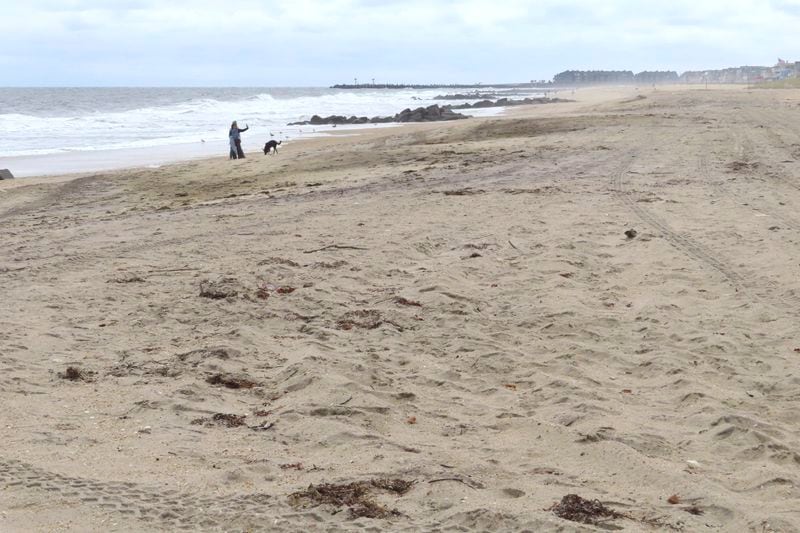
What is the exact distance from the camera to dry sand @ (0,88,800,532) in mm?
3531

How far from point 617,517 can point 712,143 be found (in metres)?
14.0

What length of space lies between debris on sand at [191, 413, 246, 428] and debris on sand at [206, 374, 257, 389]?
18.1 inches

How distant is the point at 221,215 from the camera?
418 inches

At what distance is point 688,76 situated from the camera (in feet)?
481

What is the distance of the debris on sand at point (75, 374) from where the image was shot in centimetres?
500

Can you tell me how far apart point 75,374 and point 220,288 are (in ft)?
6.26

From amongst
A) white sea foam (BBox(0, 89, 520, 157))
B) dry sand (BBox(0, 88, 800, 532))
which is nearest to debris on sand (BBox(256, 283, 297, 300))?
dry sand (BBox(0, 88, 800, 532))

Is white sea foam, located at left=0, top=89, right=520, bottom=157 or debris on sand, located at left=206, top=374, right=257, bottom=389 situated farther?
white sea foam, located at left=0, top=89, right=520, bottom=157

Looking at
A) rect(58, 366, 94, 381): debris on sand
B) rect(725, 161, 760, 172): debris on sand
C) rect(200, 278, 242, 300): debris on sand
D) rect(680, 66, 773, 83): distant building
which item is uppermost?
rect(680, 66, 773, 83): distant building

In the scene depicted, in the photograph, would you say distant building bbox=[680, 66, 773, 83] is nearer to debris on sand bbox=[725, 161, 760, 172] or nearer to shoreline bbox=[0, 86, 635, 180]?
shoreline bbox=[0, 86, 635, 180]

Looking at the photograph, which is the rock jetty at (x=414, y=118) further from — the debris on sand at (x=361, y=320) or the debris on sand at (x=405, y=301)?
the debris on sand at (x=361, y=320)

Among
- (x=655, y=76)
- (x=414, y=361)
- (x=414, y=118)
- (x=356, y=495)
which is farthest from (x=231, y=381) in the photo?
(x=655, y=76)

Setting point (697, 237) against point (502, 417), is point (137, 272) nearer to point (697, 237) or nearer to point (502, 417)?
point (502, 417)

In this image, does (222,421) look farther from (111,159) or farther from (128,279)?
(111,159)
